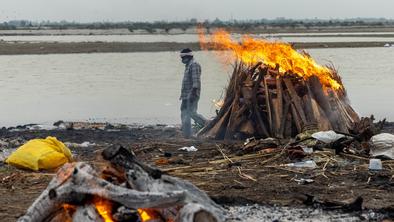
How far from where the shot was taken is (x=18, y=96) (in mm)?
24656

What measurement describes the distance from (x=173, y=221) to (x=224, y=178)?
13.3 feet

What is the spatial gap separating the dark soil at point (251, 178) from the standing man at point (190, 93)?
6.58 feet

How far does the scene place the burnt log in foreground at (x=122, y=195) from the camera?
557cm

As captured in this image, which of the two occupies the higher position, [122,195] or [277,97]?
[122,195]

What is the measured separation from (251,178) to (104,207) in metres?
4.16

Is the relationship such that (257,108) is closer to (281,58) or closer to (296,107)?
(296,107)

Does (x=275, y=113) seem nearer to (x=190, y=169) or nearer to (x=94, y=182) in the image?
(x=190, y=169)

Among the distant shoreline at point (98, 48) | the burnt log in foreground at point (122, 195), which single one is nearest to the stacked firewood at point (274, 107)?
the burnt log in foreground at point (122, 195)

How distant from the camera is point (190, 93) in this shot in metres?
15.2

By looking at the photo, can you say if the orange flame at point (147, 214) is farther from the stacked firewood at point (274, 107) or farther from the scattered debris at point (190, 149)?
the stacked firewood at point (274, 107)

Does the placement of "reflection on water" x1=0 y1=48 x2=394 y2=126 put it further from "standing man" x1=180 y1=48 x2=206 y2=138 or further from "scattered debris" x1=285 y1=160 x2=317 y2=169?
"scattered debris" x1=285 y1=160 x2=317 y2=169

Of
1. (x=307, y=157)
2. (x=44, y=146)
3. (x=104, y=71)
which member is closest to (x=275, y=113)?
(x=307, y=157)

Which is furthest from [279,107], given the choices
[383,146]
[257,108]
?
[383,146]

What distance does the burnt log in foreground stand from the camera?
5.57m
